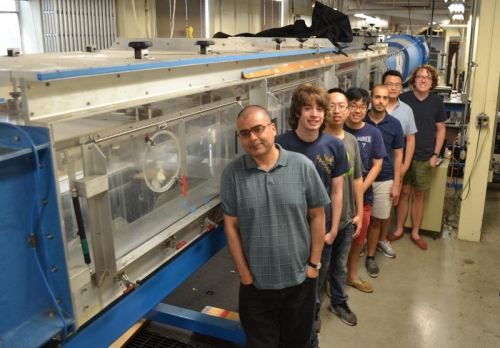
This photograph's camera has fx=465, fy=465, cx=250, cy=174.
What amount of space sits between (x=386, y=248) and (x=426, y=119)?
38.2 inches

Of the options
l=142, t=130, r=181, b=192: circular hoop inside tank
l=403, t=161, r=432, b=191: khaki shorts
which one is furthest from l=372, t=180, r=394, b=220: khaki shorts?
l=142, t=130, r=181, b=192: circular hoop inside tank

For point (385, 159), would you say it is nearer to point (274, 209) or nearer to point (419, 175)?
point (419, 175)

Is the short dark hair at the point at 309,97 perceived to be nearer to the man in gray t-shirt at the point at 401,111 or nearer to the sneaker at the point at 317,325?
the sneaker at the point at 317,325

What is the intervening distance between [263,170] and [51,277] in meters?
0.79

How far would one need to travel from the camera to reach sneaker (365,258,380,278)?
121 inches

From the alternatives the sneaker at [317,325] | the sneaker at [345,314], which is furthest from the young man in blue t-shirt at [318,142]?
the sneaker at [345,314]

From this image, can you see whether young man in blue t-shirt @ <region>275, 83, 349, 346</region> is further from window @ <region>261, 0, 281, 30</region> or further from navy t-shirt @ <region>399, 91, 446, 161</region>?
window @ <region>261, 0, 281, 30</region>

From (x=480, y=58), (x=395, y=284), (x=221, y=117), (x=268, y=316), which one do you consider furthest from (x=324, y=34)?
(x=268, y=316)

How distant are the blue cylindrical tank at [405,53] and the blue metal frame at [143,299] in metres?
3.50

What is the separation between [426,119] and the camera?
3.33 m

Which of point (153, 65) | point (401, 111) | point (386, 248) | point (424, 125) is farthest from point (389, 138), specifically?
point (153, 65)

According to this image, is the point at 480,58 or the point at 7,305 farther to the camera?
the point at 480,58

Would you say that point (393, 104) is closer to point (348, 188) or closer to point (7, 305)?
point (348, 188)

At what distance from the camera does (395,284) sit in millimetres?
2998
